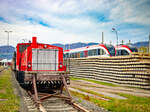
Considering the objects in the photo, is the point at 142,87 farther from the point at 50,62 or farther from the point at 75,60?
the point at 75,60

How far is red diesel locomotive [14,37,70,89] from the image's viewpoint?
8.96m

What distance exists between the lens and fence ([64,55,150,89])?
1527 cm

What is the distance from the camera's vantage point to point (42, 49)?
33.1ft

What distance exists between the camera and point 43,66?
10.0 metres

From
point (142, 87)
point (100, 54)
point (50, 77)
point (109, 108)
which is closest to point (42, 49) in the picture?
point (50, 77)

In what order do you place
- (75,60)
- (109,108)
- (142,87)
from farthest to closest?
(75,60)
(142,87)
(109,108)

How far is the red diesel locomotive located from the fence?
3.56 feet

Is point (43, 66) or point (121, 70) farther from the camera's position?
point (121, 70)

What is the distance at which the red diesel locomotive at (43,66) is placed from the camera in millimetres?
8961

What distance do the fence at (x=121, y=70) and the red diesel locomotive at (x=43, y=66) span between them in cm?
108

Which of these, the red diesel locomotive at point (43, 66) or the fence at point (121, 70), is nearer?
the red diesel locomotive at point (43, 66)

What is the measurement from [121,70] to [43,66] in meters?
10.6

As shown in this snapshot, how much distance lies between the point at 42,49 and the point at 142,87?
33.7 feet

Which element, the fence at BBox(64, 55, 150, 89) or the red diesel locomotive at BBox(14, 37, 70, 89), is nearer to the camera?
the red diesel locomotive at BBox(14, 37, 70, 89)
